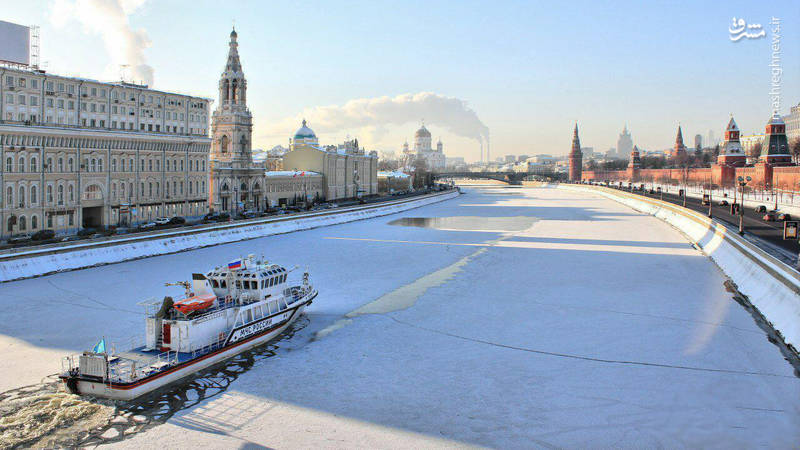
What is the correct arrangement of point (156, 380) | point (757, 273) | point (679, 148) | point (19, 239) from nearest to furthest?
point (156, 380) → point (757, 273) → point (19, 239) → point (679, 148)

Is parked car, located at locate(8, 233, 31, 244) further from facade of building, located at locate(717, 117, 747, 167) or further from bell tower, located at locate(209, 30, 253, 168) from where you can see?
facade of building, located at locate(717, 117, 747, 167)

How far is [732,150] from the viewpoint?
11544cm

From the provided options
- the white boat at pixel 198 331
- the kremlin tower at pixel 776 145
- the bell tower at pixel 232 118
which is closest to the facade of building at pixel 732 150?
the kremlin tower at pixel 776 145

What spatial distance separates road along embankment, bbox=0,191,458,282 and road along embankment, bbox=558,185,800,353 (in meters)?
41.2

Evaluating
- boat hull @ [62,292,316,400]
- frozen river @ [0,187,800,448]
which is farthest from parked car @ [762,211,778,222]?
boat hull @ [62,292,316,400]

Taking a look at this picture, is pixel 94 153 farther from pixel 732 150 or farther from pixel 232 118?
pixel 732 150

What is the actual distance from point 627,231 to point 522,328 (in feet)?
150

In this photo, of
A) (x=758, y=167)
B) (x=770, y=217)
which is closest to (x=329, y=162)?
(x=770, y=217)

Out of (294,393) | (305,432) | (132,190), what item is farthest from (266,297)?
(132,190)

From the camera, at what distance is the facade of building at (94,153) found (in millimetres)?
47594

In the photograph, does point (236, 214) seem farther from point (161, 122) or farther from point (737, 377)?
point (737, 377)

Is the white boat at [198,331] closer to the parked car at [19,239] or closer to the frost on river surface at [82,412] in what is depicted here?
the frost on river surface at [82,412]

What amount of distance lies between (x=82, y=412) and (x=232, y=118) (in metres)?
65.8

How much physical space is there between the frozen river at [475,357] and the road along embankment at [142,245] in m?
1.26
